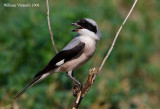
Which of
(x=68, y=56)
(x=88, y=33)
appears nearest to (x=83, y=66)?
(x=68, y=56)

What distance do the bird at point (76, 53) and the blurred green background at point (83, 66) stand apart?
3.57ft

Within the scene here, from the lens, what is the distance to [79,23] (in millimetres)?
4094

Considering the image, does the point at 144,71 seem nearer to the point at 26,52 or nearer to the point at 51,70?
the point at 26,52

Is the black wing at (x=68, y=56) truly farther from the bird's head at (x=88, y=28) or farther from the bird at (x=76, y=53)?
the bird's head at (x=88, y=28)

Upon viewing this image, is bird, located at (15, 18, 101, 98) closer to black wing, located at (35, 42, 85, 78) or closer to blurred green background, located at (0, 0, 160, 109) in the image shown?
black wing, located at (35, 42, 85, 78)

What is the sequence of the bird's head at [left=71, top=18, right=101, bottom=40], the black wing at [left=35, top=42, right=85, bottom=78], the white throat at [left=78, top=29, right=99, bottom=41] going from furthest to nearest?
the black wing at [left=35, top=42, right=85, bottom=78] → the white throat at [left=78, top=29, right=99, bottom=41] → the bird's head at [left=71, top=18, right=101, bottom=40]

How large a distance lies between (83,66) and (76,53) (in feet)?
9.55

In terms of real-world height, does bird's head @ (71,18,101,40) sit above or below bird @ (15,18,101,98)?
above

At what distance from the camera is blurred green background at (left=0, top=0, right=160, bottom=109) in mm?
6539

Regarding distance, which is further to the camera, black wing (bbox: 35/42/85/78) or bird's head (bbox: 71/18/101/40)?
black wing (bbox: 35/42/85/78)

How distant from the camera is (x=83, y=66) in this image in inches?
285

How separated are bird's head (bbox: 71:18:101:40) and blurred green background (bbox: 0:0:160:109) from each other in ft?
5.05

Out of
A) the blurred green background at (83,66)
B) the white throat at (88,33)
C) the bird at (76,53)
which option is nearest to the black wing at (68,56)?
the bird at (76,53)

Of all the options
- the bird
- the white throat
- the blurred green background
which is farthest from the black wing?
the blurred green background
